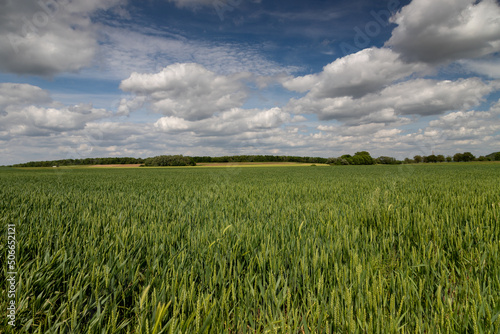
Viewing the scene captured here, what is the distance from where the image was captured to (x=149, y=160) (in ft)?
288

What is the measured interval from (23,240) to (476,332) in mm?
4127

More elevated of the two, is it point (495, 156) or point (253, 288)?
point (495, 156)

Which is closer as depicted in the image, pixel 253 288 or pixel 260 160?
pixel 253 288

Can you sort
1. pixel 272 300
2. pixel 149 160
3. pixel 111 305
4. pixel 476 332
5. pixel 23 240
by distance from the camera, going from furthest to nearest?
1. pixel 149 160
2. pixel 23 240
3. pixel 272 300
4. pixel 111 305
5. pixel 476 332

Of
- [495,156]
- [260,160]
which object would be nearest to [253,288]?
[260,160]

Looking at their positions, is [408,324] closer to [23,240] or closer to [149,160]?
[23,240]

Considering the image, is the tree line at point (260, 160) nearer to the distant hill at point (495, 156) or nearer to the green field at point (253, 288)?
the distant hill at point (495, 156)

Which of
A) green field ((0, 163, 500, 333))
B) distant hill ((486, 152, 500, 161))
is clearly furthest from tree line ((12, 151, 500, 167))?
green field ((0, 163, 500, 333))

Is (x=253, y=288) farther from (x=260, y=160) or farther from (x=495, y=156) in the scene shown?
(x=495, y=156)

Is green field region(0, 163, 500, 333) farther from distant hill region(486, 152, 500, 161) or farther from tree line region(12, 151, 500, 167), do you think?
distant hill region(486, 152, 500, 161)

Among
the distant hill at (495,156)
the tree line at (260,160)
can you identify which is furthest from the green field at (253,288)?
the distant hill at (495,156)

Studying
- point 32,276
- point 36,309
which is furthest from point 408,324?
point 32,276

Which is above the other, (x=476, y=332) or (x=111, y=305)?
(x=476, y=332)

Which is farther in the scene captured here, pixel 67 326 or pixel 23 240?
pixel 23 240
